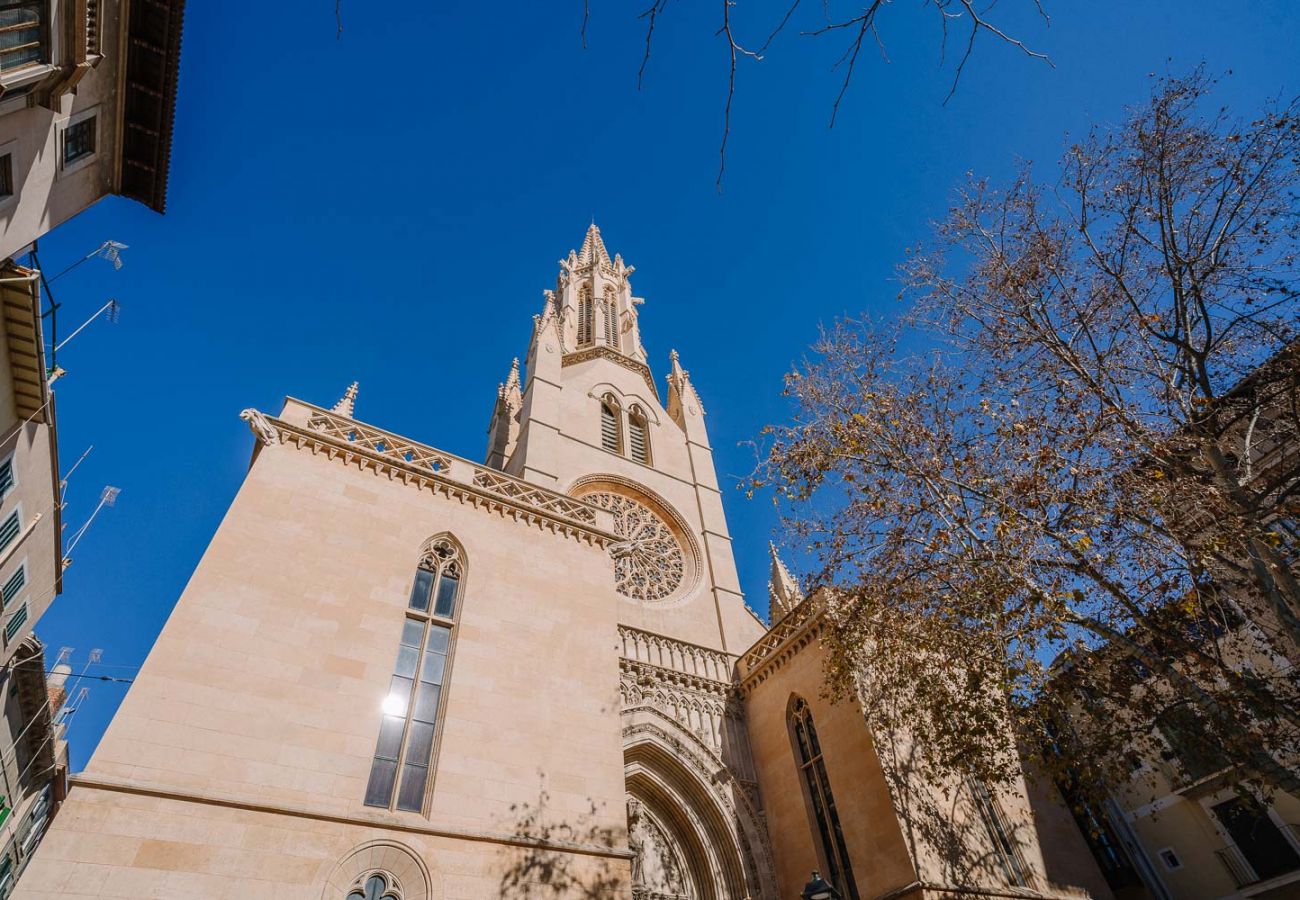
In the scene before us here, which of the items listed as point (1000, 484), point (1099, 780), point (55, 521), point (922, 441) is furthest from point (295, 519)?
point (55, 521)

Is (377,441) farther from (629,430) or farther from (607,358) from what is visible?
(607,358)

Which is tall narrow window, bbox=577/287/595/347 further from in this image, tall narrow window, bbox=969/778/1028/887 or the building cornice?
the building cornice

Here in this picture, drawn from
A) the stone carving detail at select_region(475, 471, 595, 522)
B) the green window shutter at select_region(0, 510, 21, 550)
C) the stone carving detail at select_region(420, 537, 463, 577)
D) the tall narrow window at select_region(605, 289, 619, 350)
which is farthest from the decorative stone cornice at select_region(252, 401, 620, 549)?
the tall narrow window at select_region(605, 289, 619, 350)

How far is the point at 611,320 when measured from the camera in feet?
89.4

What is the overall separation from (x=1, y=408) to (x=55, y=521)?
6167 mm

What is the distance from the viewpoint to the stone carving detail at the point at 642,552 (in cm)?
1529

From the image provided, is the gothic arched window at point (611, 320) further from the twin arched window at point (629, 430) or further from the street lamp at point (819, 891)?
the street lamp at point (819, 891)

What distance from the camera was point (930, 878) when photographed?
8766 mm

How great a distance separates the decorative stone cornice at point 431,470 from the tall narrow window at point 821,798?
4883 millimetres

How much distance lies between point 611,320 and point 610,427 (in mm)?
8466

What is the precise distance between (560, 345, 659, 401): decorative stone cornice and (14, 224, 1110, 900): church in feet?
32.7

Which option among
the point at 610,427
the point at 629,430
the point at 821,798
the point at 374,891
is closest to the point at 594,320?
the point at 610,427

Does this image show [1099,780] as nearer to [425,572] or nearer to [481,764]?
[481,764]

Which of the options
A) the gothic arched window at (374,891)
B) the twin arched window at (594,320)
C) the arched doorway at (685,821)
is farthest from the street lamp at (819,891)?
the twin arched window at (594,320)
